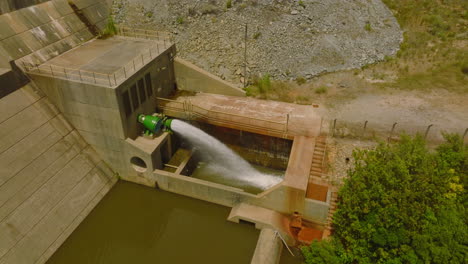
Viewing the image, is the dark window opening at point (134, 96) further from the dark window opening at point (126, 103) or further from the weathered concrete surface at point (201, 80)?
the weathered concrete surface at point (201, 80)

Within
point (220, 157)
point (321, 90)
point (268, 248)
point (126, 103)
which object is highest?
point (126, 103)

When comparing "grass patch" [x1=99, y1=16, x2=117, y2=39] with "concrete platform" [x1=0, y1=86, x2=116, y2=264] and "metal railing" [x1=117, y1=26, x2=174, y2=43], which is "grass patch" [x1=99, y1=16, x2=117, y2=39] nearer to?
"metal railing" [x1=117, y1=26, x2=174, y2=43]

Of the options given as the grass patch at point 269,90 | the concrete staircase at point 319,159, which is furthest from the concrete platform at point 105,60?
the concrete staircase at point 319,159

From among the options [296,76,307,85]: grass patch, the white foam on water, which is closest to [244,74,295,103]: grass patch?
[296,76,307,85]: grass patch

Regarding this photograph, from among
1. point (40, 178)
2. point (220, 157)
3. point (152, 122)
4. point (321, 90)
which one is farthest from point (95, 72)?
point (321, 90)

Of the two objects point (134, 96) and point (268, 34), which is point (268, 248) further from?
point (268, 34)

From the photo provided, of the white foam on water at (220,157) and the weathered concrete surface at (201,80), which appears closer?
the white foam on water at (220,157)

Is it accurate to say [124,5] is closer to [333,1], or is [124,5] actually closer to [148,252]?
[333,1]
